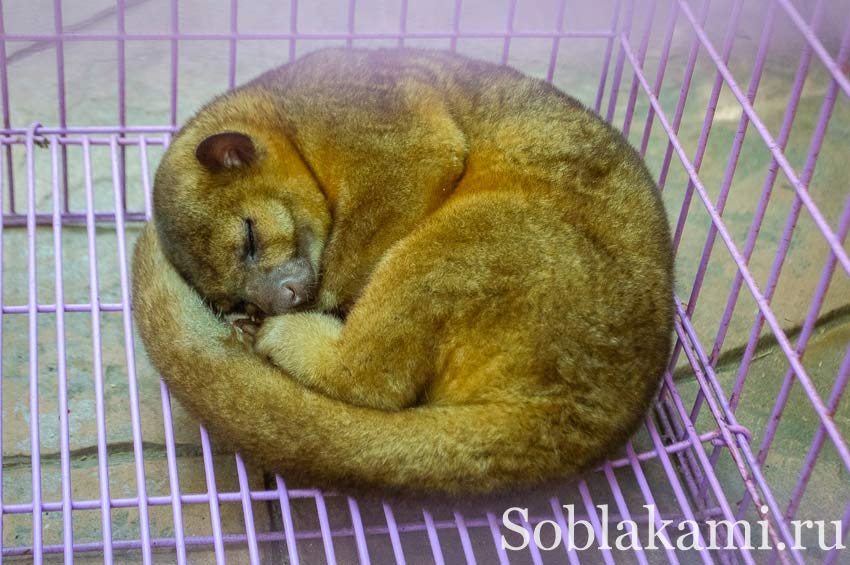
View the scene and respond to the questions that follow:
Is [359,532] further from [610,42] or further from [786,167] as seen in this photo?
[610,42]

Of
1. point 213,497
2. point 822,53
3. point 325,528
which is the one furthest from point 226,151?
point 822,53

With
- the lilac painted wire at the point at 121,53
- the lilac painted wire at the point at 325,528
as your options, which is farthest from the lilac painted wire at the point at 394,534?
the lilac painted wire at the point at 121,53

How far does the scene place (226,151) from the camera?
2.99 metres

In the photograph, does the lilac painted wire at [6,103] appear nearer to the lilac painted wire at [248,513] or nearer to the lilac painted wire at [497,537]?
the lilac painted wire at [248,513]

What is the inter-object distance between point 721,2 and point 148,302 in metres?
2.58

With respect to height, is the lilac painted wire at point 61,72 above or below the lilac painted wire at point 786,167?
below

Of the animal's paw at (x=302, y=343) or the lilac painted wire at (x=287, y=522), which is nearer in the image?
the lilac painted wire at (x=287, y=522)

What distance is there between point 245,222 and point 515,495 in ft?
3.93

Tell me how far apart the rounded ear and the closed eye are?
18 cm

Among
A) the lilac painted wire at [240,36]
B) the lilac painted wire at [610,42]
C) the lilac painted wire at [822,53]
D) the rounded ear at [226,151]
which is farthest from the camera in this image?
the lilac painted wire at [610,42]

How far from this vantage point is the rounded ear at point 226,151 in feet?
9.61

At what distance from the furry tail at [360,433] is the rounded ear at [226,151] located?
62cm

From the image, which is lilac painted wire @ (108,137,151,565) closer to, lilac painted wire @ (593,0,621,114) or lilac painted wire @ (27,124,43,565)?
lilac painted wire @ (27,124,43,565)

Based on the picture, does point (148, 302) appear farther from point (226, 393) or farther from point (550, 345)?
point (550, 345)
